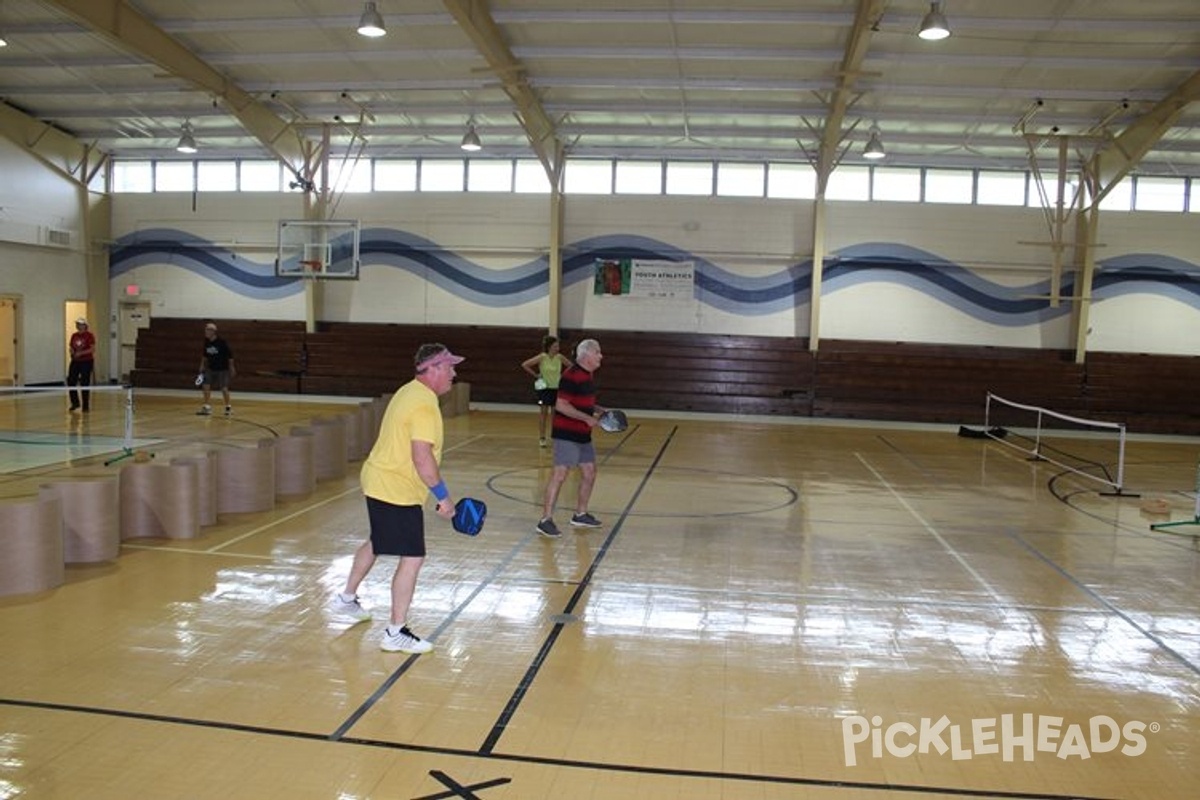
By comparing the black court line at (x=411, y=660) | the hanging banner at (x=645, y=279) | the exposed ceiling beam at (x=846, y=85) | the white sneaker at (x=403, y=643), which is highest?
the exposed ceiling beam at (x=846, y=85)

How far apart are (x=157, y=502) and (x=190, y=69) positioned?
13.9 metres

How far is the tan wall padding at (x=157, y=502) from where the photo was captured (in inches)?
315

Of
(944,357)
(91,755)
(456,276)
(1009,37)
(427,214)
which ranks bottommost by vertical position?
(91,755)

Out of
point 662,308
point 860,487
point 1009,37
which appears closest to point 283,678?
point 860,487

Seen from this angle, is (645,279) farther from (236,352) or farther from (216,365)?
(236,352)

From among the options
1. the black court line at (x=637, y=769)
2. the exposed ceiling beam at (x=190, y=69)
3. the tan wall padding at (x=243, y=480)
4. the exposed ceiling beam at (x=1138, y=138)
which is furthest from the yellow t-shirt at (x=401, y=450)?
the exposed ceiling beam at (x=1138, y=138)

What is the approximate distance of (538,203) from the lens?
24.0 m

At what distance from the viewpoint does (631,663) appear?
5363 millimetres

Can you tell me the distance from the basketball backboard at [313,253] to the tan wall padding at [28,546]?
1652 centimetres

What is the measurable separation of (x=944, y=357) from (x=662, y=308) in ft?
24.4

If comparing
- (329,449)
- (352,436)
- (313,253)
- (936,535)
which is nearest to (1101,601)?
(936,535)

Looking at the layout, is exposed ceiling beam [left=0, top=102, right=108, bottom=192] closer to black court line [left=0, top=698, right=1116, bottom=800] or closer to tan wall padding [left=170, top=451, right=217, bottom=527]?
tan wall padding [left=170, top=451, right=217, bottom=527]

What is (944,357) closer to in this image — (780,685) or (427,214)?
(427,214)

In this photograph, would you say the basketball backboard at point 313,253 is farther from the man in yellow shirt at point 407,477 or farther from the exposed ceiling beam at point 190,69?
the man in yellow shirt at point 407,477
